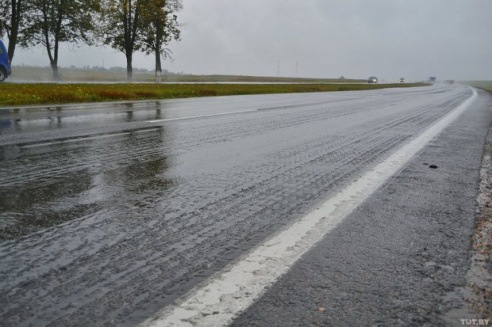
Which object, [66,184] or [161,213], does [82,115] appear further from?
[161,213]

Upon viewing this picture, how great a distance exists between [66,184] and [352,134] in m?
5.59

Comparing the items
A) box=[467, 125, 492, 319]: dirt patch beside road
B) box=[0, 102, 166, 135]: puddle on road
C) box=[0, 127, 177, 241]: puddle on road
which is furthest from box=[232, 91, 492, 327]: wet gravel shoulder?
box=[0, 102, 166, 135]: puddle on road

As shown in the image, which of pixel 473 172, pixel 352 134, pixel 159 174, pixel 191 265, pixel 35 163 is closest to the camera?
pixel 191 265

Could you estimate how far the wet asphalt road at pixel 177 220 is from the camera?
77.5 inches

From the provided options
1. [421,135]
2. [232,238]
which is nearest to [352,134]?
[421,135]

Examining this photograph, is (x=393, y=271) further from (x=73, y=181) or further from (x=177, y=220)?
(x=73, y=181)

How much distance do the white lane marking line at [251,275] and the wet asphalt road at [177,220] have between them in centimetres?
7

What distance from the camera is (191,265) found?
2340mm

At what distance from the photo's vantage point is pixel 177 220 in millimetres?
3062

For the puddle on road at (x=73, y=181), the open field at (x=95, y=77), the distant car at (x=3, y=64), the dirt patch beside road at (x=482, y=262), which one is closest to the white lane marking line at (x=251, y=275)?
the dirt patch beside road at (x=482, y=262)

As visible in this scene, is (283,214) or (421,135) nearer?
(283,214)

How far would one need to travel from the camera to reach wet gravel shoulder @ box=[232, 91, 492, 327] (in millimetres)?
1889

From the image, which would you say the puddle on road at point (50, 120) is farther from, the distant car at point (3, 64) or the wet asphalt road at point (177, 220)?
the distant car at point (3, 64)

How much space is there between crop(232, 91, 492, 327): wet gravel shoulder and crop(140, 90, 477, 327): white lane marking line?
0.07m
